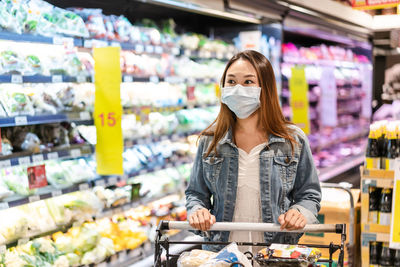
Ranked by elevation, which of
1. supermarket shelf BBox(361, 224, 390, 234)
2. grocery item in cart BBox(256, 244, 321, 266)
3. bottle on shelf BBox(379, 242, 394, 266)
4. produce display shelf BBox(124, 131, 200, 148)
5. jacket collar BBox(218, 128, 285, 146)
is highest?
jacket collar BBox(218, 128, 285, 146)

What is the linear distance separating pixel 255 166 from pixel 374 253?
2059 mm

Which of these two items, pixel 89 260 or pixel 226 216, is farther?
pixel 89 260

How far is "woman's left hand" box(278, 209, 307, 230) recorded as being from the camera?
1646 millimetres

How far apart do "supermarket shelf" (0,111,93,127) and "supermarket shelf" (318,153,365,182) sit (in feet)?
14.4

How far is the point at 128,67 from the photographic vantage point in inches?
167

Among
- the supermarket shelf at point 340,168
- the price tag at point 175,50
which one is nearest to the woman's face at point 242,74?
the price tag at point 175,50

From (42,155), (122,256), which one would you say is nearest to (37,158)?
(42,155)

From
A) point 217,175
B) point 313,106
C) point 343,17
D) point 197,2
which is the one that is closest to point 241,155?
point 217,175

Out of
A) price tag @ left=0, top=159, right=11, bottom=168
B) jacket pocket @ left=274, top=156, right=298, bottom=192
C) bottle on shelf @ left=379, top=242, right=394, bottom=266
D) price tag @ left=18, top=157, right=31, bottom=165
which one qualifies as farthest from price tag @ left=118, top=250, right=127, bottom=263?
jacket pocket @ left=274, top=156, right=298, bottom=192

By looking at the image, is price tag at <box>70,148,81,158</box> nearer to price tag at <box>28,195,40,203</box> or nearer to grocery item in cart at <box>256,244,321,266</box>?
price tag at <box>28,195,40,203</box>

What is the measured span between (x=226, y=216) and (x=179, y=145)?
3.09m

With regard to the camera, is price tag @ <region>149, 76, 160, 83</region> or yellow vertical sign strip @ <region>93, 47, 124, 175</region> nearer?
yellow vertical sign strip @ <region>93, 47, 124, 175</region>

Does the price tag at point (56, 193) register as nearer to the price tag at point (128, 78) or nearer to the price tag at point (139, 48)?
the price tag at point (128, 78)

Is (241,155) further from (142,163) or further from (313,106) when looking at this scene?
(313,106)
